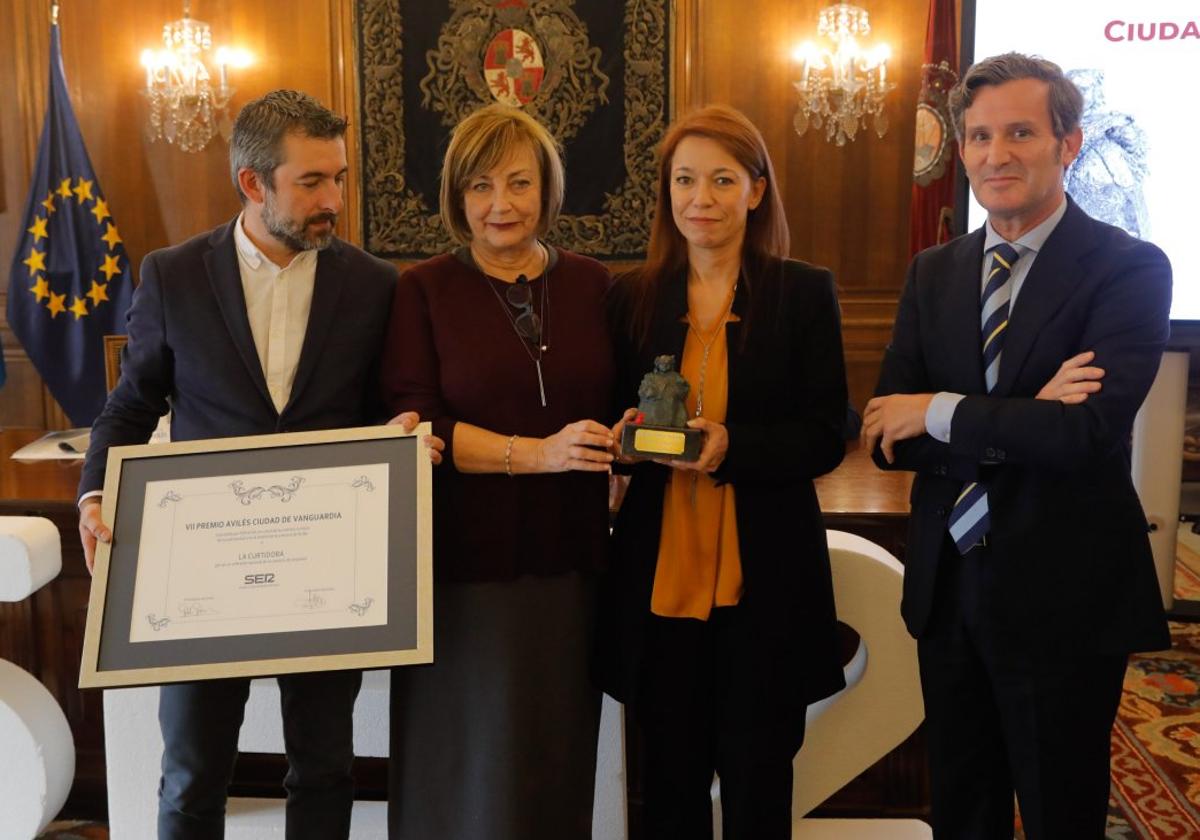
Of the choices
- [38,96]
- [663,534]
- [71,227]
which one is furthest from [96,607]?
[38,96]

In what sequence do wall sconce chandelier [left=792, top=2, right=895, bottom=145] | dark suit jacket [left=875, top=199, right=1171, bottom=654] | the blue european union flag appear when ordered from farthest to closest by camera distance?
the blue european union flag < wall sconce chandelier [left=792, top=2, right=895, bottom=145] < dark suit jacket [left=875, top=199, right=1171, bottom=654]

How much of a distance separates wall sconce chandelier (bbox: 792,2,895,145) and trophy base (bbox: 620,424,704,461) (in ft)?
12.3

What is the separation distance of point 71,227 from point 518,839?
4.27 m

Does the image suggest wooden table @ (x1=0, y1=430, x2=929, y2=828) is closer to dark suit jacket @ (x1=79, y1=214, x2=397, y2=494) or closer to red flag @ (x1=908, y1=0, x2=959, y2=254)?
dark suit jacket @ (x1=79, y1=214, x2=397, y2=494)

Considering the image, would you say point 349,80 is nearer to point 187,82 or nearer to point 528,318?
point 187,82

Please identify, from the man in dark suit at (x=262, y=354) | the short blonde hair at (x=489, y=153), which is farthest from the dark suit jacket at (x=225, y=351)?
the short blonde hair at (x=489, y=153)

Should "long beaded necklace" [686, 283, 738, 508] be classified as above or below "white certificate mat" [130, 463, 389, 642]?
above

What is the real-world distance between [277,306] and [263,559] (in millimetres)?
458

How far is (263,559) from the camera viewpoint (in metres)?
1.78

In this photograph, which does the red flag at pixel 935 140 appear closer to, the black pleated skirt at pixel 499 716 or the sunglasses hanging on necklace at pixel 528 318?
the sunglasses hanging on necklace at pixel 528 318

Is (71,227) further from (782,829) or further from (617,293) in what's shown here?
(782,829)

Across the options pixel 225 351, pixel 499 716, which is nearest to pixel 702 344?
pixel 499 716

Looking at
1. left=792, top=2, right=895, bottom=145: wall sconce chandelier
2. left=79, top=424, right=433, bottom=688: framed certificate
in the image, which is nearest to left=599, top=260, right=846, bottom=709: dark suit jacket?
left=79, top=424, right=433, bottom=688: framed certificate

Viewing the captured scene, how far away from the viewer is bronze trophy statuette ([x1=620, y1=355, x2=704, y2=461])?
1.64 metres
